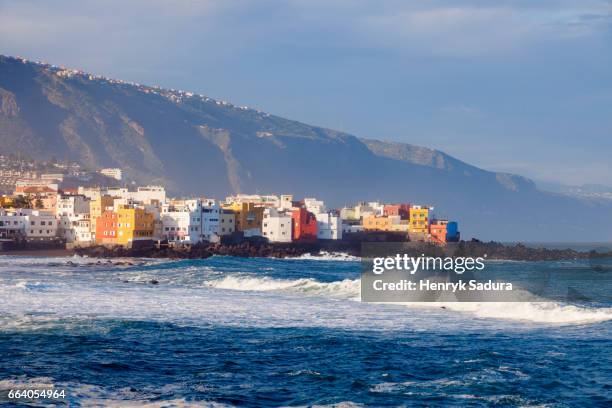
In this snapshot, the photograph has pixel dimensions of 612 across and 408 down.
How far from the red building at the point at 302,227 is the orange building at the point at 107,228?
15.8 meters

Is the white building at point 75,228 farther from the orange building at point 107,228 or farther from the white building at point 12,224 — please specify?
the white building at point 12,224

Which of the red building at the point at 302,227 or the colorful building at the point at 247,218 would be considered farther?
the colorful building at the point at 247,218

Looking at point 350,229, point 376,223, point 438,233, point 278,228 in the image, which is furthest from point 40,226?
point 438,233

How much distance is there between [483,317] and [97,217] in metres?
59.9

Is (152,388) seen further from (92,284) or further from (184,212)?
(184,212)

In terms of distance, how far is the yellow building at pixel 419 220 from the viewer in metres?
91.6

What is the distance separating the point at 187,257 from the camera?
233ft

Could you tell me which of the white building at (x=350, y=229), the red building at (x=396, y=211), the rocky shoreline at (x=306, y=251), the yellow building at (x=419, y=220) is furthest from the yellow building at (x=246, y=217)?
the red building at (x=396, y=211)

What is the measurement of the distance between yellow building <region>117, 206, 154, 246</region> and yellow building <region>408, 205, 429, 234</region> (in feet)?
86.1

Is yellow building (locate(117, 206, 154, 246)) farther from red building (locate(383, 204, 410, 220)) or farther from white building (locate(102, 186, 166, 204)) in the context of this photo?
red building (locate(383, 204, 410, 220))

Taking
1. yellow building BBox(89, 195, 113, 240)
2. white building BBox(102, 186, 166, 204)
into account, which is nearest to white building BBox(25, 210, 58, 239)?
yellow building BBox(89, 195, 113, 240)

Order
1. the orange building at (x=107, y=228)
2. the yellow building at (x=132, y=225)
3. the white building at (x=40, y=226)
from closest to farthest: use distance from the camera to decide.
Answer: the yellow building at (x=132, y=225)
the orange building at (x=107, y=228)
the white building at (x=40, y=226)

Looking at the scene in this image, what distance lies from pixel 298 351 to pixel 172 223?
61.4 meters

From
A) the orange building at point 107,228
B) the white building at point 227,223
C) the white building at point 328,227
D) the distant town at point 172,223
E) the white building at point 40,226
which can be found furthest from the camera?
the white building at point 328,227
